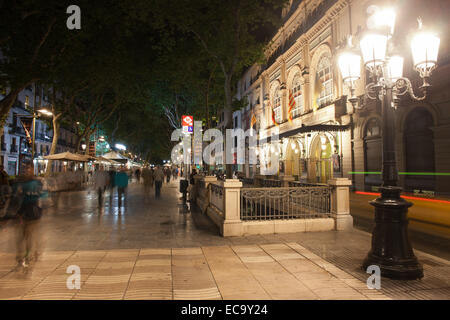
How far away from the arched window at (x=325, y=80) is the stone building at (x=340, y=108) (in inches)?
3.5

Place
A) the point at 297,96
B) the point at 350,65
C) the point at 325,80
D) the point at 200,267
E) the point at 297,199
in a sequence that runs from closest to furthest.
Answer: the point at 200,267 → the point at 350,65 → the point at 297,199 → the point at 325,80 → the point at 297,96

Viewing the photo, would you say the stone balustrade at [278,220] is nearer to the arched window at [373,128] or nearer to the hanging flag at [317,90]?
the arched window at [373,128]

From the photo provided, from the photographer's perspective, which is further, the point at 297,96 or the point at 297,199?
the point at 297,96

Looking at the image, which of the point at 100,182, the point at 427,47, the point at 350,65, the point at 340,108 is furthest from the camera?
the point at 340,108

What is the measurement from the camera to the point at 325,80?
2591 cm

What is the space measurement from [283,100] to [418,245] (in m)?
29.3

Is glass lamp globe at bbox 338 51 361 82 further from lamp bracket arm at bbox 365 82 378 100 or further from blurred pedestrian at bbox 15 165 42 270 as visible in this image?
blurred pedestrian at bbox 15 165 42 270

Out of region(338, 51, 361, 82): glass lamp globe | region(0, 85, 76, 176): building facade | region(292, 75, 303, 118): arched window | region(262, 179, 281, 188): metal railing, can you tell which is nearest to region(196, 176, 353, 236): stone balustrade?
region(338, 51, 361, 82): glass lamp globe

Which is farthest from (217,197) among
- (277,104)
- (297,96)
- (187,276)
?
(277,104)

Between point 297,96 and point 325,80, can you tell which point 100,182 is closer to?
point 325,80

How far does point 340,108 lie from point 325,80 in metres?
3.97

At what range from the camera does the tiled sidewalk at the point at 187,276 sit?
13.4ft

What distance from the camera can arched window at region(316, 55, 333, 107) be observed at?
25.2 m

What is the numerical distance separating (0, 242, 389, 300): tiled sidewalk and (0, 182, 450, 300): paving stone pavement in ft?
0.05
